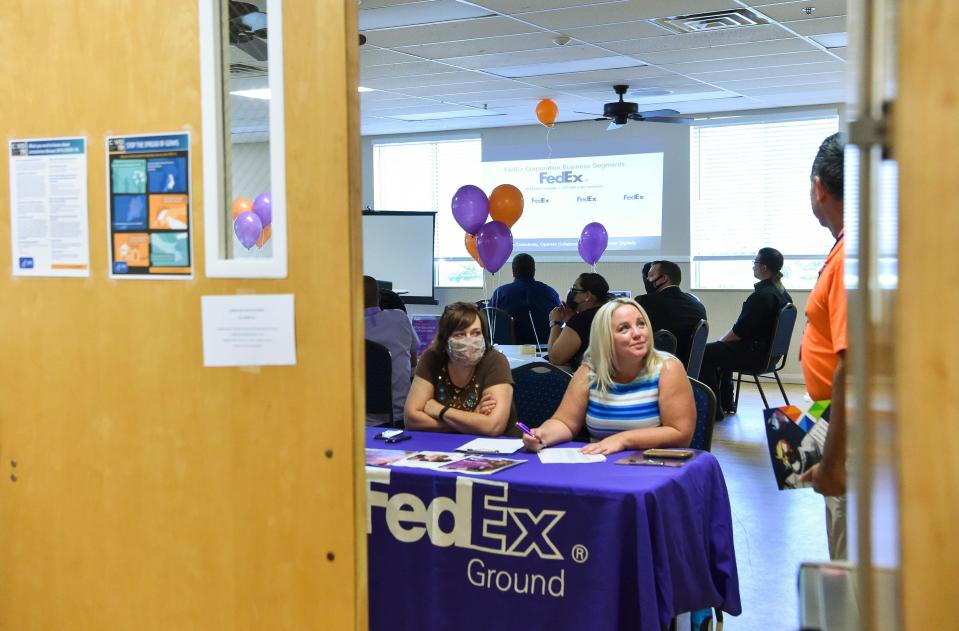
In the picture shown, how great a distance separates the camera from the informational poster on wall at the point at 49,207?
6.28ft

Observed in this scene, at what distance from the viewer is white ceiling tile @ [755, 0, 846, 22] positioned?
5.92 m

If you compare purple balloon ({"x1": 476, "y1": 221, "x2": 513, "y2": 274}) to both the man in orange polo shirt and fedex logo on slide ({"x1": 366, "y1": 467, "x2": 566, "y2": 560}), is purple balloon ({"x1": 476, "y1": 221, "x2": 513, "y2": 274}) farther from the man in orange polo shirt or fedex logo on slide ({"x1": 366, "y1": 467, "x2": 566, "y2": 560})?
the man in orange polo shirt

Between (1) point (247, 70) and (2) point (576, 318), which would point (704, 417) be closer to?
(1) point (247, 70)

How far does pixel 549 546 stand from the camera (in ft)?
8.99

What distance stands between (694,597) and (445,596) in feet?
2.45

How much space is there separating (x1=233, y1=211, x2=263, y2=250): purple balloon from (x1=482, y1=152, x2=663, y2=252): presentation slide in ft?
31.3

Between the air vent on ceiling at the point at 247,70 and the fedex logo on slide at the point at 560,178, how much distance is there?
980 centimetres

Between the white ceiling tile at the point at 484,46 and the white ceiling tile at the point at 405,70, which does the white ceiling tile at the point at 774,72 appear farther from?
the white ceiling tile at the point at 405,70

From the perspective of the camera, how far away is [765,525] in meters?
4.77

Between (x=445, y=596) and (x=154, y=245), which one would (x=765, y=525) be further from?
(x=154, y=245)

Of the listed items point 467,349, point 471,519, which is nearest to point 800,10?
point 467,349

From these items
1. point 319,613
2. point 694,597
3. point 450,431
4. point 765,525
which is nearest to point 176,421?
point 319,613

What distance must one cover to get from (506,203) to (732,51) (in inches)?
83.8

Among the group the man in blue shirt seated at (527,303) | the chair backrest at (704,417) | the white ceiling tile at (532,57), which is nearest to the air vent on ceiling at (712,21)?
the white ceiling tile at (532,57)
